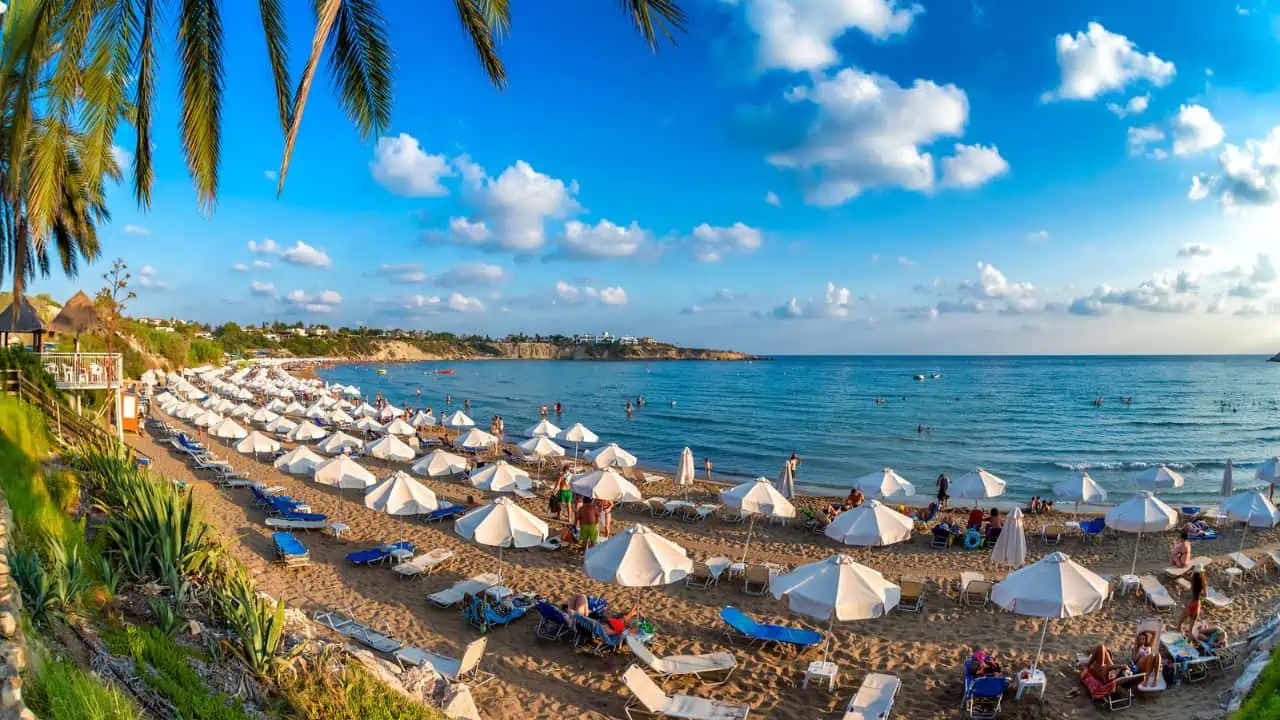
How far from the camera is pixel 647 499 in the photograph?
19109 millimetres

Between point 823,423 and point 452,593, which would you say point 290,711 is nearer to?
point 452,593

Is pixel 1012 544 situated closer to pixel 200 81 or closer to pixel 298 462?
pixel 200 81

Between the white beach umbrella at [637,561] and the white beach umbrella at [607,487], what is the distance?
5.19m

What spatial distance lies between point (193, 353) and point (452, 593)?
236 ft

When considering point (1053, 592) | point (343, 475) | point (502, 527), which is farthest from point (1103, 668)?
point (343, 475)

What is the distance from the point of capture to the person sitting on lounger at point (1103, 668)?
26.8 ft

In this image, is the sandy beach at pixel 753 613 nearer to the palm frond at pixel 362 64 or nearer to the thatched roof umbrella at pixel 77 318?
the palm frond at pixel 362 64

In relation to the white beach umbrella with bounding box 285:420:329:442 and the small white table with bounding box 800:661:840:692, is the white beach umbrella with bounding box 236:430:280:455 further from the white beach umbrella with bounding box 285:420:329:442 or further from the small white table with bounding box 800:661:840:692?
the small white table with bounding box 800:661:840:692

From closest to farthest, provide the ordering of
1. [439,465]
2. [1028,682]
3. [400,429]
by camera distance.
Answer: [1028,682], [439,465], [400,429]

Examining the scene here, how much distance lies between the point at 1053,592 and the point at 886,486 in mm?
7834

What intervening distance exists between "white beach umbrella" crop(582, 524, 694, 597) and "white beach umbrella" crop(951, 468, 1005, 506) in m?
10.0

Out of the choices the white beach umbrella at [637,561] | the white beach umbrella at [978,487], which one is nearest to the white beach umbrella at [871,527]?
the white beach umbrella at [637,561]

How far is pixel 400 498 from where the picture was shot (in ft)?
39.5

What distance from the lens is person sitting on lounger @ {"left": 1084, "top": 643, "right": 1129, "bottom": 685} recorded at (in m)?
8.18
